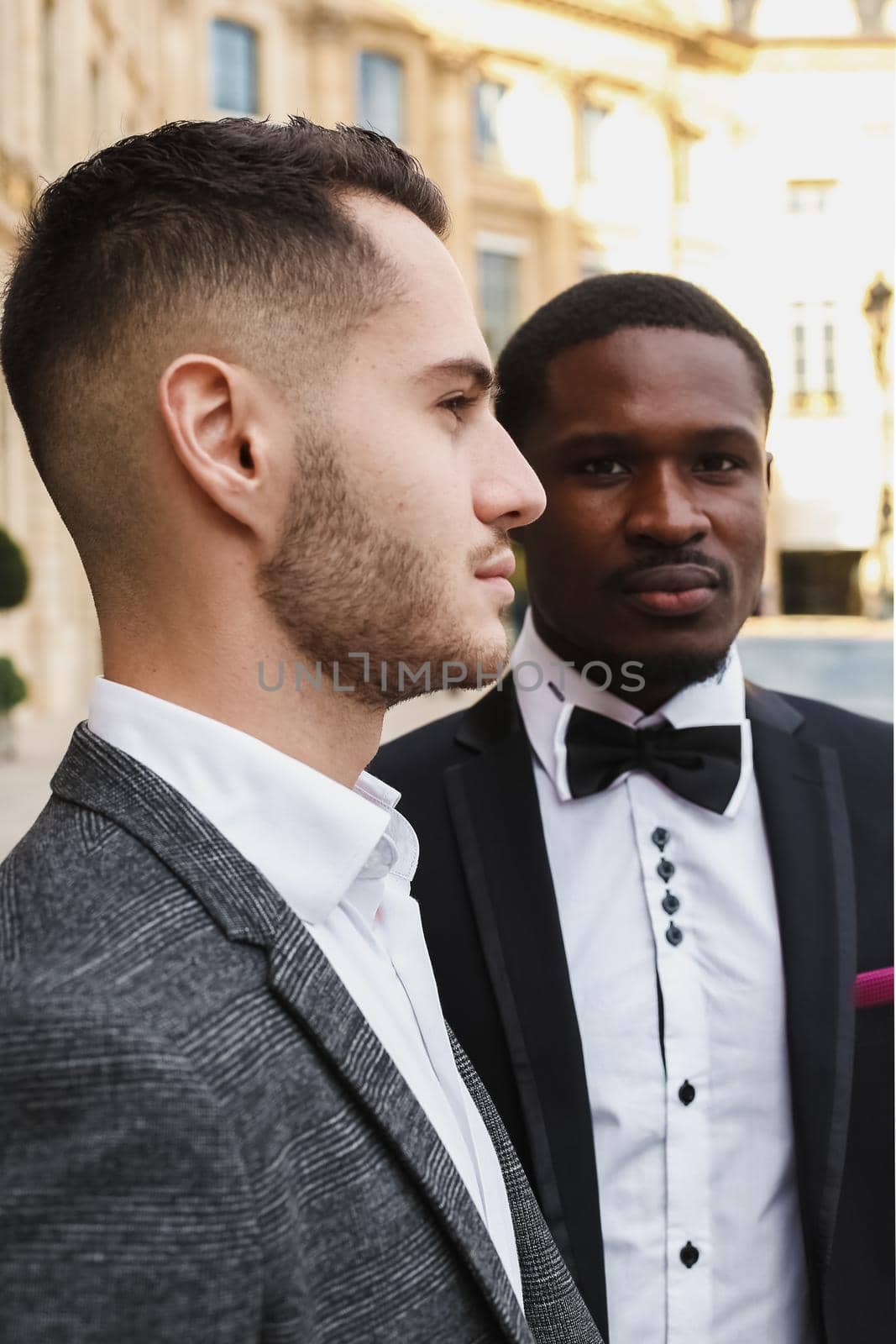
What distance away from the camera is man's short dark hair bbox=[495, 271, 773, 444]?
1.80 m

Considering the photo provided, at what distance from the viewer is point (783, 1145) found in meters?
1.59

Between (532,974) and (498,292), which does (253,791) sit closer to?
(532,974)

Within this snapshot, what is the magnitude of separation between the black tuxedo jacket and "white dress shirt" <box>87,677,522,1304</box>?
0.36 meters

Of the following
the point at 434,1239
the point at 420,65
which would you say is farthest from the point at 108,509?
the point at 420,65

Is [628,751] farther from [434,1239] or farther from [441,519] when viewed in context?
[434,1239]

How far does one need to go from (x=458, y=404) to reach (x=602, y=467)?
0.56m

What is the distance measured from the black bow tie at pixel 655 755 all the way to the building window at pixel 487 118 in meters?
25.5

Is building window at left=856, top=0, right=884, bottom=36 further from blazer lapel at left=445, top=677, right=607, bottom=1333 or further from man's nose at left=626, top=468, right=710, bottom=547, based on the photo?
blazer lapel at left=445, top=677, right=607, bottom=1333

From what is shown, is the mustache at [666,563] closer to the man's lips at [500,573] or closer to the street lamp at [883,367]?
the man's lips at [500,573]

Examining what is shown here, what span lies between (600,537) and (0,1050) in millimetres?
1149

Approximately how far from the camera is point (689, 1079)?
5.21 feet

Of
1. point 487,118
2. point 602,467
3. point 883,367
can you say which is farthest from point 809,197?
point 602,467

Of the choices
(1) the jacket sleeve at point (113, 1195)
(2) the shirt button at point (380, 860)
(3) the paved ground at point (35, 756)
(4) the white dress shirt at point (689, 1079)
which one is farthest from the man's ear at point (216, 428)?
(3) the paved ground at point (35, 756)

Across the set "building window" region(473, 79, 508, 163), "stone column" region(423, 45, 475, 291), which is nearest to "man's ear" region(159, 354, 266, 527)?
"stone column" region(423, 45, 475, 291)
